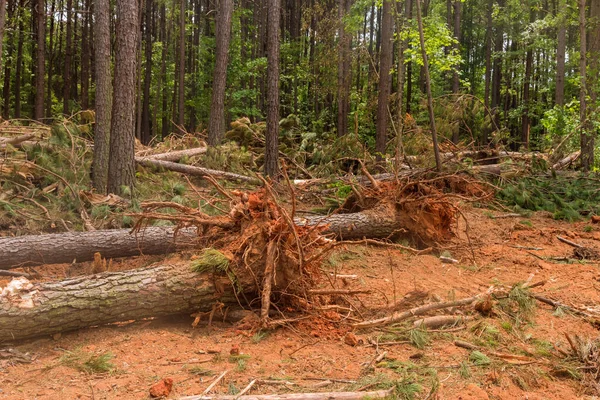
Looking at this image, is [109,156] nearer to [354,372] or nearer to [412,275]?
[412,275]

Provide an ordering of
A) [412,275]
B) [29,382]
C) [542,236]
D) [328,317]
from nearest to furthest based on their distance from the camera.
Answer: [29,382]
[328,317]
[412,275]
[542,236]

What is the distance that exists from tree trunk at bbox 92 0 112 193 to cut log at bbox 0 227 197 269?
2859 millimetres

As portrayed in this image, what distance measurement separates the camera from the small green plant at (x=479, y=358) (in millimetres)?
4102

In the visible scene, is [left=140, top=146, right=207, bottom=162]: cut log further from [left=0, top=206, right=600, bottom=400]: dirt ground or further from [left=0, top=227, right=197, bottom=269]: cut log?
[left=0, top=206, right=600, bottom=400]: dirt ground

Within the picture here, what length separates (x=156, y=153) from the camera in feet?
42.3

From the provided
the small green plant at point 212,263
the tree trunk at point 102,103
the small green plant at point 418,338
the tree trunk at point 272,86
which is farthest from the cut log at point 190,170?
the small green plant at point 418,338

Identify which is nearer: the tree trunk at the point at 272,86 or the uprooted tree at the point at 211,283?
the uprooted tree at the point at 211,283

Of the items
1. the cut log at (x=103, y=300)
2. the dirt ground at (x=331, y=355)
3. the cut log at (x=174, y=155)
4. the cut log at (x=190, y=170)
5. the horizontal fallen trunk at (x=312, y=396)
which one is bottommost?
the dirt ground at (x=331, y=355)

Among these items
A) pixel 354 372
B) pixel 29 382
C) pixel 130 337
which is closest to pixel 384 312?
pixel 354 372

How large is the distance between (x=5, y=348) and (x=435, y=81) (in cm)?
2617

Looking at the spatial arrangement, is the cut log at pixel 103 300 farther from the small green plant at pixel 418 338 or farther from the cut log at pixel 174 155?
the cut log at pixel 174 155

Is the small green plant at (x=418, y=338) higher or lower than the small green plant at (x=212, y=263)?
lower

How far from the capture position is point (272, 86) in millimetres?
12156

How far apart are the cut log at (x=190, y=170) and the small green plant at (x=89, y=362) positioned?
746cm
